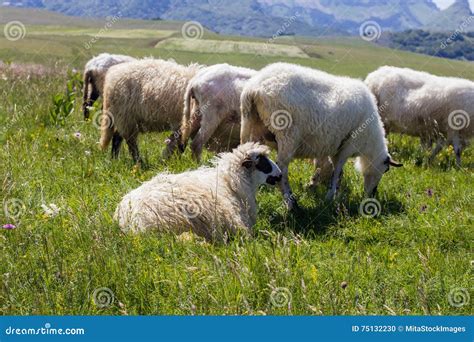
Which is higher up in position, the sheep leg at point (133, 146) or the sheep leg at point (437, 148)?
the sheep leg at point (437, 148)

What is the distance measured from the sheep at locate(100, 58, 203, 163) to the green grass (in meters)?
1.32

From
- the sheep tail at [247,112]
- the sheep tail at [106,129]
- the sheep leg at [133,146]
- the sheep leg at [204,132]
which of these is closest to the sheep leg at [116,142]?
the sheep tail at [106,129]

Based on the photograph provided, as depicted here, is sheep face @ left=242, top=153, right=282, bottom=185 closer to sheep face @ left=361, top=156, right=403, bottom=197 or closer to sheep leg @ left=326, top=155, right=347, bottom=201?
sheep leg @ left=326, top=155, right=347, bottom=201

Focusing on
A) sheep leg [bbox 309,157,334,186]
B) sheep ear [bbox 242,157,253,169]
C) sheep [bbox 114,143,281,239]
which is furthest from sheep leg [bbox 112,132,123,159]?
sheep ear [bbox 242,157,253,169]

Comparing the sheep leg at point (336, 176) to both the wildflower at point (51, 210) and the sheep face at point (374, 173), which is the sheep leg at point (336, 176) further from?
the wildflower at point (51, 210)

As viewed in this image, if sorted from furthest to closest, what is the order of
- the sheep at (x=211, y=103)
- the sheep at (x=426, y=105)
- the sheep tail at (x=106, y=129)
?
the sheep at (x=426, y=105)
the sheep tail at (x=106, y=129)
the sheep at (x=211, y=103)

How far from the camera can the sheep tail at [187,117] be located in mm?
8344

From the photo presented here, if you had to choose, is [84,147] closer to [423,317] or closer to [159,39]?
[423,317]

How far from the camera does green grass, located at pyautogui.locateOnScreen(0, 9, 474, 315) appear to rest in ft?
12.4

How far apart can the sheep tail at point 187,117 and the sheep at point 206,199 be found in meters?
2.07

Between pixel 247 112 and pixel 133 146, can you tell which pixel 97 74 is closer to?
pixel 133 146

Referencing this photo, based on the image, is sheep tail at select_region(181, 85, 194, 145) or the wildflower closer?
the wildflower

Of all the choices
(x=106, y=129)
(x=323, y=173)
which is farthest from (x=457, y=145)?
(x=106, y=129)

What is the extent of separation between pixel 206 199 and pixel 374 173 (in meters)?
2.94
